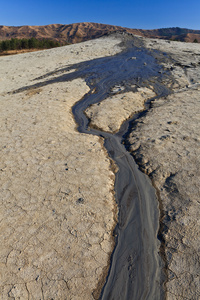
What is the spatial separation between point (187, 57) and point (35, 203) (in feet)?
55.7

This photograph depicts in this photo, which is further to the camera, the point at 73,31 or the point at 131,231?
the point at 73,31

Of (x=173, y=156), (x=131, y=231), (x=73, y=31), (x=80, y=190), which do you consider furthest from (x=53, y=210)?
(x=73, y=31)

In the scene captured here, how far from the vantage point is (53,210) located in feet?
11.7

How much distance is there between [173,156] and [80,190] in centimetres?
249

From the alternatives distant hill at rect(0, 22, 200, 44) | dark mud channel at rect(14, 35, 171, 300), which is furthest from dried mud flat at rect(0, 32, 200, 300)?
distant hill at rect(0, 22, 200, 44)

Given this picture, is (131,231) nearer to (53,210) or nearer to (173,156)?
(53,210)

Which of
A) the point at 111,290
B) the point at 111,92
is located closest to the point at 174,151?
the point at 111,290

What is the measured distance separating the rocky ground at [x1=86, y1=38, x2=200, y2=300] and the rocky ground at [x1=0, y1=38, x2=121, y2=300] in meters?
0.95

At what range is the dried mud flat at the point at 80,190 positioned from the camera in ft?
8.60

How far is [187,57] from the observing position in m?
15.7

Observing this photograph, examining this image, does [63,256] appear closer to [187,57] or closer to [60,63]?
[60,63]

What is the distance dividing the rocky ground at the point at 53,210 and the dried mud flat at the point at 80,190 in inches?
0.5

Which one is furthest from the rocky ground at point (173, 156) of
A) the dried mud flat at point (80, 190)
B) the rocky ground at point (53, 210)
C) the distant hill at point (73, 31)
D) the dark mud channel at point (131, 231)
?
the distant hill at point (73, 31)

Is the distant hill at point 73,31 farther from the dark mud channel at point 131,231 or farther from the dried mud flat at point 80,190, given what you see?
the dark mud channel at point 131,231
